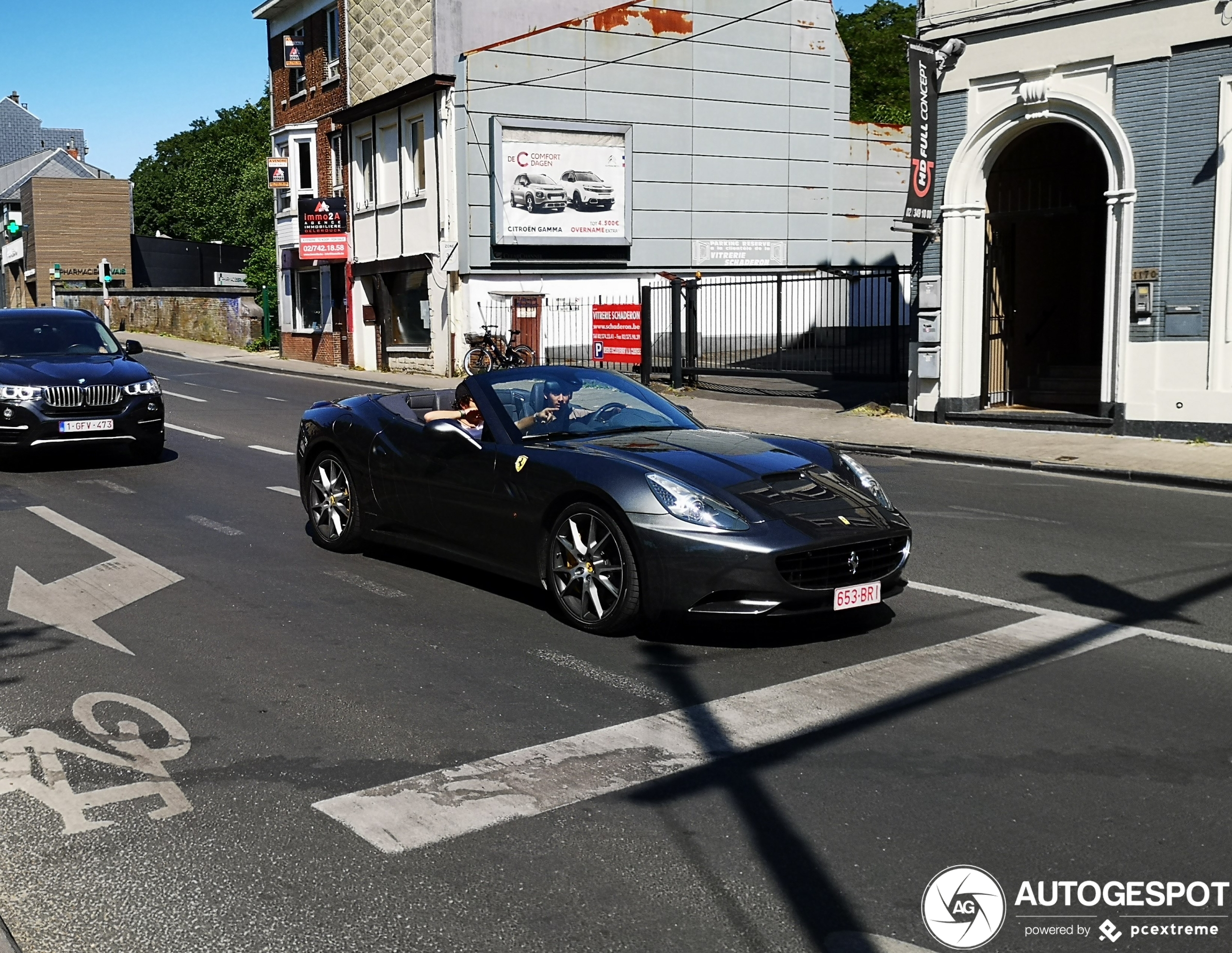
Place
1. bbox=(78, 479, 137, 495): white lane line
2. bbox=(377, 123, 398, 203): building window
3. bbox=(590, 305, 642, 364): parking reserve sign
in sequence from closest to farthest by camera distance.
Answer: bbox=(78, 479, 137, 495): white lane line → bbox=(590, 305, 642, 364): parking reserve sign → bbox=(377, 123, 398, 203): building window

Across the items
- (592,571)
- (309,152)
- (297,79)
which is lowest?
(592,571)

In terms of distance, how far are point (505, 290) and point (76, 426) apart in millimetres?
18855

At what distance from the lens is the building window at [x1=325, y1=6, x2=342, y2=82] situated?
3650 centimetres

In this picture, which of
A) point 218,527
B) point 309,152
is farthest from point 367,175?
point 218,527

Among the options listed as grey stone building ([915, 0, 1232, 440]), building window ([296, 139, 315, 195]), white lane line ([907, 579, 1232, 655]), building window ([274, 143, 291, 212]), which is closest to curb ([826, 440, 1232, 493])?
grey stone building ([915, 0, 1232, 440])

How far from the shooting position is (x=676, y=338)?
2536 centimetres

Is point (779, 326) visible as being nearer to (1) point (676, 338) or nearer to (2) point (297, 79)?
(1) point (676, 338)

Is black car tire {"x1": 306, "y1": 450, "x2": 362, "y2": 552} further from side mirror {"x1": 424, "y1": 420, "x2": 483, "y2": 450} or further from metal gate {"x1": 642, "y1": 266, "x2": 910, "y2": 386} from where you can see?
metal gate {"x1": 642, "y1": 266, "x2": 910, "y2": 386}

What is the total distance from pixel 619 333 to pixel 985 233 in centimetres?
866

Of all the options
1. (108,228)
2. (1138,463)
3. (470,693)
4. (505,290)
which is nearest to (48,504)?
(470,693)

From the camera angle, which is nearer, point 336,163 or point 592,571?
point 592,571

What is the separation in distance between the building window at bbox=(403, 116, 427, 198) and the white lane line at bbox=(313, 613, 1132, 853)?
27.8m

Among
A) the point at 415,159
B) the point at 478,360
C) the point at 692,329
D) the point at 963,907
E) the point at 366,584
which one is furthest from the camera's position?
the point at 415,159

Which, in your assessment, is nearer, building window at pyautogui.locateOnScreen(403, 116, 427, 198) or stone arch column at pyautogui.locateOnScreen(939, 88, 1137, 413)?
stone arch column at pyautogui.locateOnScreen(939, 88, 1137, 413)
